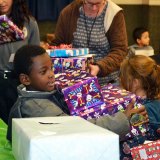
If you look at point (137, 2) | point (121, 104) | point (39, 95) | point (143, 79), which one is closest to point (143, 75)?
point (143, 79)

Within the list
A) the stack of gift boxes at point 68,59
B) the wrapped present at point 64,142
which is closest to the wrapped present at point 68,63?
the stack of gift boxes at point 68,59

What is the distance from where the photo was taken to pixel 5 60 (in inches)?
88.3

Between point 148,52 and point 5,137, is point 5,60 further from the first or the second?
point 148,52

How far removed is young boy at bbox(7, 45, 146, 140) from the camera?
1503 millimetres

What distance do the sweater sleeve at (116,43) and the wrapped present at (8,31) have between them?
50 cm

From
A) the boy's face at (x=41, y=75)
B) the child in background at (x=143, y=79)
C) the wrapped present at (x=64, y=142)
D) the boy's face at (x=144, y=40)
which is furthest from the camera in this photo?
the boy's face at (x=144, y=40)

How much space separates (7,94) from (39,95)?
0.66m

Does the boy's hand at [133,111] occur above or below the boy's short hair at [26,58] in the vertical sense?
below

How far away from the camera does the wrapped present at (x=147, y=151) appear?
1.47 metres

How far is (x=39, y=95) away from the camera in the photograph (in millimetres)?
1569

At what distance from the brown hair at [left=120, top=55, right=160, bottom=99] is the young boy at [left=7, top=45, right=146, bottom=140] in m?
0.20

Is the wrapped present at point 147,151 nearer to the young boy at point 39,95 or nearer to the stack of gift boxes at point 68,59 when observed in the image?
the young boy at point 39,95

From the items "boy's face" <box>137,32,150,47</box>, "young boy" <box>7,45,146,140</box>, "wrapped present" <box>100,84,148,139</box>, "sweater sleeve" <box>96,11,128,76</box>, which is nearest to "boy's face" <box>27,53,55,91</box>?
"young boy" <box>7,45,146,140</box>

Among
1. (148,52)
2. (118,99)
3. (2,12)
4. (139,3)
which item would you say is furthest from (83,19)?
(139,3)
